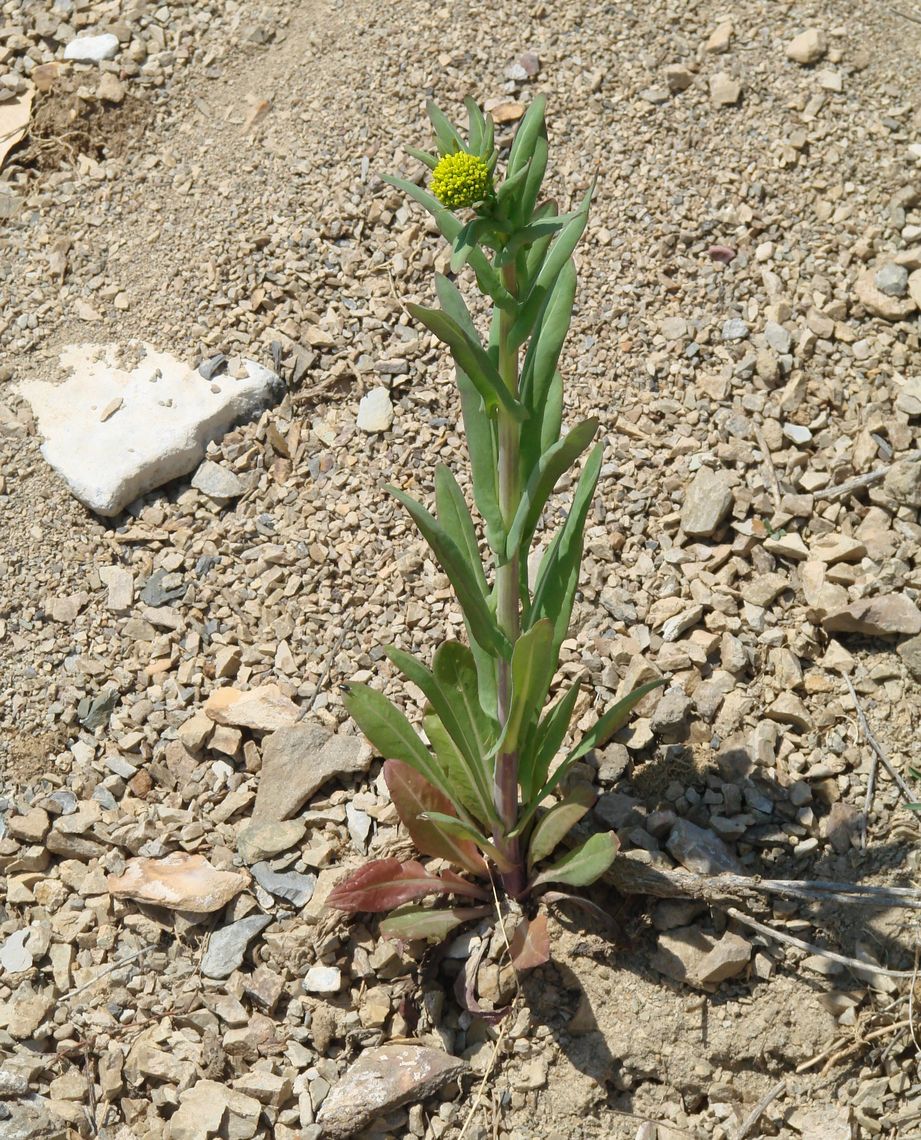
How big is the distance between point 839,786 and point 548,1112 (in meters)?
1.02

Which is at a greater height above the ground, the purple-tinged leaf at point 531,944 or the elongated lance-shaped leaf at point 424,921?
the elongated lance-shaped leaf at point 424,921

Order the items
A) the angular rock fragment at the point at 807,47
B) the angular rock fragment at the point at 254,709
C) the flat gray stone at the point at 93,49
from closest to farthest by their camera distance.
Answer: the angular rock fragment at the point at 254,709 → the angular rock fragment at the point at 807,47 → the flat gray stone at the point at 93,49

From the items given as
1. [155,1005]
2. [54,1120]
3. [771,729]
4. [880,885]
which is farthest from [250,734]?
[880,885]

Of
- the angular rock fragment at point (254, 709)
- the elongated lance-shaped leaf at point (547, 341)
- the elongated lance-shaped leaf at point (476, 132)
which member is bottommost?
the angular rock fragment at point (254, 709)

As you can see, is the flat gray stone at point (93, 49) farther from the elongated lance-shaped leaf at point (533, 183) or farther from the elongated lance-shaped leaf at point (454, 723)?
the elongated lance-shaped leaf at point (454, 723)

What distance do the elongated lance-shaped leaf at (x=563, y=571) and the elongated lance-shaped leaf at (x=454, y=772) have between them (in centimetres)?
35

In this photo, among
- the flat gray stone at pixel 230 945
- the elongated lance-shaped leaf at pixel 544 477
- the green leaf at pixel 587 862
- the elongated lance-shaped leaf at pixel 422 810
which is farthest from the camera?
the flat gray stone at pixel 230 945

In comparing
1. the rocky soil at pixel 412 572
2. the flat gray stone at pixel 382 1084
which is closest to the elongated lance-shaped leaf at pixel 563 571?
the rocky soil at pixel 412 572

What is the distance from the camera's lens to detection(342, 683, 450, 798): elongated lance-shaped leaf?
2.66 meters

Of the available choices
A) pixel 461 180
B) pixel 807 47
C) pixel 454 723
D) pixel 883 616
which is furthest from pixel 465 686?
pixel 807 47

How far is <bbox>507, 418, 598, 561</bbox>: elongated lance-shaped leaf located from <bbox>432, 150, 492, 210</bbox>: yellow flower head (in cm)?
43

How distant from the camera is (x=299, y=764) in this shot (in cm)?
308

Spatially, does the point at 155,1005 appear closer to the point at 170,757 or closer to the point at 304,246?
the point at 170,757

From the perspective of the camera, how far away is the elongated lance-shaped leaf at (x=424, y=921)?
2691 mm
